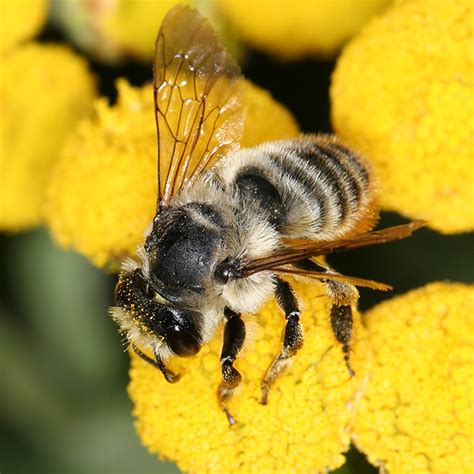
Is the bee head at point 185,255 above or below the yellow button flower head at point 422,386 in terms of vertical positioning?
above

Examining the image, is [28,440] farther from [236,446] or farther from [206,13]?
[206,13]

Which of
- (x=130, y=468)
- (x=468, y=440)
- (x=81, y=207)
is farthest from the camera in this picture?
(x=130, y=468)

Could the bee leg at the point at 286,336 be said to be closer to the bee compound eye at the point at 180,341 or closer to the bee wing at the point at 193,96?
the bee compound eye at the point at 180,341

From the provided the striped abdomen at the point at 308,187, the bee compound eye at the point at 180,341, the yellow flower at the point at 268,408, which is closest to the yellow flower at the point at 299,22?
the striped abdomen at the point at 308,187

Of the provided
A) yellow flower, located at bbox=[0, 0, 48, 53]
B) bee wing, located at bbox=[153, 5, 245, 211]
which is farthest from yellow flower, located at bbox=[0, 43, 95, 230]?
bee wing, located at bbox=[153, 5, 245, 211]

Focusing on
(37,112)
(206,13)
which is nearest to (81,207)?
(37,112)

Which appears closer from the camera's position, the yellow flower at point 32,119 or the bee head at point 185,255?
the bee head at point 185,255

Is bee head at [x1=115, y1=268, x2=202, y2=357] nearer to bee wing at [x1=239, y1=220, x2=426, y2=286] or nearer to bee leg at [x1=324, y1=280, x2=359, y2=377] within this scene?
bee wing at [x1=239, y1=220, x2=426, y2=286]
